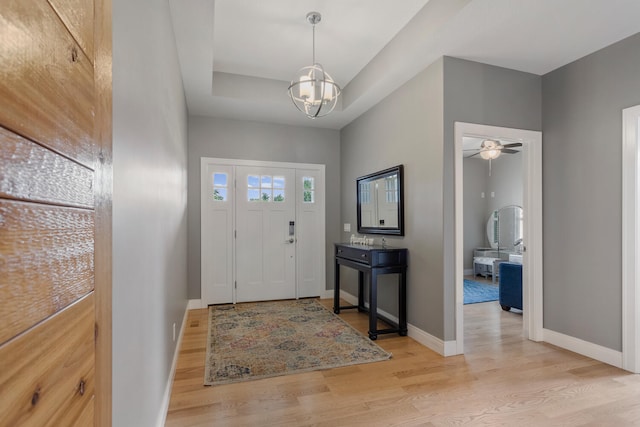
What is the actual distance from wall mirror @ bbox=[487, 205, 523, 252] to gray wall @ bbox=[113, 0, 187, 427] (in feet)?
22.5

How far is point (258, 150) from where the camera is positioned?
479 centimetres

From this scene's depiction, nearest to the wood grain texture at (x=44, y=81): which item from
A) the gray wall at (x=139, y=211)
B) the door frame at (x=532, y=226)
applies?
the gray wall at (x=139, y=211)

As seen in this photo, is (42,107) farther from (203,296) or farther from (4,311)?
(203,296)

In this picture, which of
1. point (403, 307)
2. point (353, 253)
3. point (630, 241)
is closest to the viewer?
point (630, 241)

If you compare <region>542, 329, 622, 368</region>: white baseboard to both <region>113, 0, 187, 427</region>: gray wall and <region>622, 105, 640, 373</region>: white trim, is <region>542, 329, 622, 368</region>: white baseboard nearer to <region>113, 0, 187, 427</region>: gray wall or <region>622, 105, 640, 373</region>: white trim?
<region>622, 105, 640, 373</region>: white trim

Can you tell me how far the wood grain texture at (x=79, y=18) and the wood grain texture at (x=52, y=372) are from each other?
489 millimetres

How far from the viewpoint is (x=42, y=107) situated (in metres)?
0.47

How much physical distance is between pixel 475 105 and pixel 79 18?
3.20 meters

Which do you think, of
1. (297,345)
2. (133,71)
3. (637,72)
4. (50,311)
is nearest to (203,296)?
(297,345)

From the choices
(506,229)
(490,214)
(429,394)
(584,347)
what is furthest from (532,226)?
(490,214)

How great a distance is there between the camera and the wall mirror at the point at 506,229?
265 inches

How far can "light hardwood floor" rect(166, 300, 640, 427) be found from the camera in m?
1.98

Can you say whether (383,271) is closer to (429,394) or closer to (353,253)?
(353,253)

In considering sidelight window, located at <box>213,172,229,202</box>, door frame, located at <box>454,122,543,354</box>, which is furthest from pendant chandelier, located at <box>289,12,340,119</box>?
sidelight window, located at <box>213,172,229,202</box>
